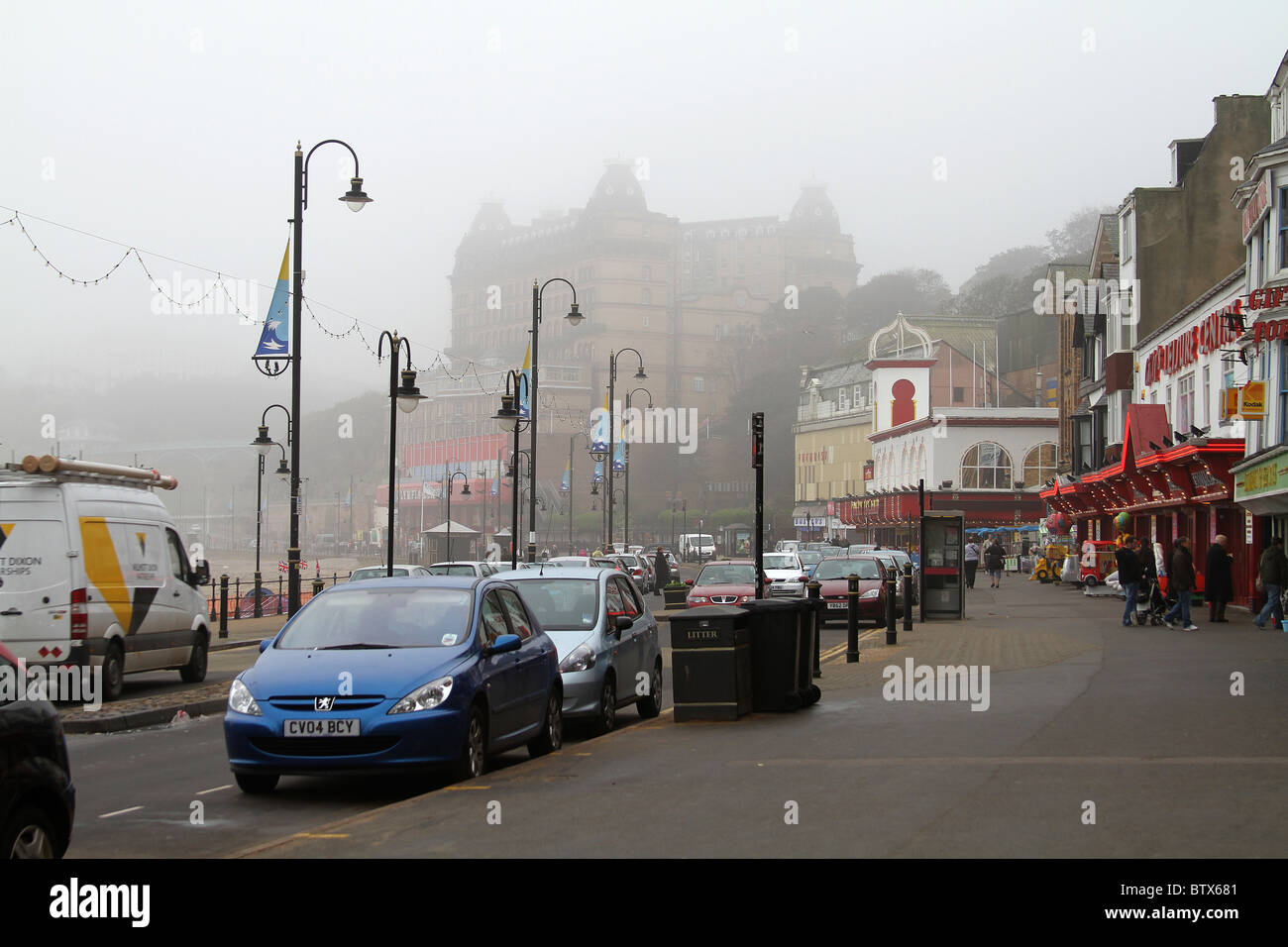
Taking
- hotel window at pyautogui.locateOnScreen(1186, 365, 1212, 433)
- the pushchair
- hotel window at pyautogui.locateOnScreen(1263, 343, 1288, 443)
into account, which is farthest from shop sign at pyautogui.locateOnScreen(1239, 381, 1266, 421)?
hotel window at pyautogui.locateOnScreen(1186, 365, 1212, 433)

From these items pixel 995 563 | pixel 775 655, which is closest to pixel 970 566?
pixel 995 563

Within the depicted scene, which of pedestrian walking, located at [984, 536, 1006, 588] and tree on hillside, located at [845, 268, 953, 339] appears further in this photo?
tree on hillside, located at [845, 268, 953, 339]

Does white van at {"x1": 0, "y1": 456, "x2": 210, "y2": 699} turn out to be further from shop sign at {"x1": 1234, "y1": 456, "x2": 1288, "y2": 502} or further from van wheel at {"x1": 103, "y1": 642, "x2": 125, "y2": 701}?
shop sign at {"x1": 1234, "y1": 456, "x2": 1288, "y2": 502}

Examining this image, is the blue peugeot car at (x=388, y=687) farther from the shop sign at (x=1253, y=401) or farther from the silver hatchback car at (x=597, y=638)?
the shop sign at (x=1253, y=401)

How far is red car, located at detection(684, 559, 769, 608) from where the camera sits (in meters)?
28.4

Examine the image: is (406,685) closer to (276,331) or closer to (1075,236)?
(276,331)

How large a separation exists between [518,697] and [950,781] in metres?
3.79

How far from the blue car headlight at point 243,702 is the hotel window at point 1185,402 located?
34.0 meters

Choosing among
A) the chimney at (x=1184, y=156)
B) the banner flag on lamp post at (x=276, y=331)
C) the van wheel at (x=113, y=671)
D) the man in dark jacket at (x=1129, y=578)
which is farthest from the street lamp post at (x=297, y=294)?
the chimney at (x=1184, y=156)

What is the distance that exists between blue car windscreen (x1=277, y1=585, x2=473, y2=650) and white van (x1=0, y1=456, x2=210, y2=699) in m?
6.79

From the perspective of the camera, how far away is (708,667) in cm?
1364

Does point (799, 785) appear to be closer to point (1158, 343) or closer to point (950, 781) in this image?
point (950, 781)
